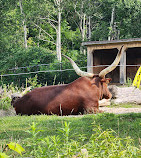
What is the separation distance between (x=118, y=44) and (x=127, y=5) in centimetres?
1622

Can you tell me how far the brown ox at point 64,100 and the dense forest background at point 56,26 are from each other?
11.2m

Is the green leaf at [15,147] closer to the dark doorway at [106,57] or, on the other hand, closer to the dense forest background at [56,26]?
the dense forest background at [56,26]

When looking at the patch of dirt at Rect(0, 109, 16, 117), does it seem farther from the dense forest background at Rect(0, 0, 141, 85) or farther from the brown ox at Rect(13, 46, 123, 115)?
the dense forest background at Rect(0, 0, 141, 85)

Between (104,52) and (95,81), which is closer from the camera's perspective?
(95,81)

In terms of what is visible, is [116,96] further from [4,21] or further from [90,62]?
[4,21]

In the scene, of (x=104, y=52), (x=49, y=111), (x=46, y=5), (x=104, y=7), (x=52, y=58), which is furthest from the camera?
(x=104, y=7)

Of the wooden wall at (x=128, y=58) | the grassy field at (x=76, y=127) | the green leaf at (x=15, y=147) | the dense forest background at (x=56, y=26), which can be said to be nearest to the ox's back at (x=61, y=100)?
the grassy field at (x=76, y=127)

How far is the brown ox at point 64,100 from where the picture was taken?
7.91 metres

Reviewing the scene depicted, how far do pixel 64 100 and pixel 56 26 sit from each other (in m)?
30.3

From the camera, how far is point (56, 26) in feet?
123

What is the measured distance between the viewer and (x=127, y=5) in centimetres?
3366

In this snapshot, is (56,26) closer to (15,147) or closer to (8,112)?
(8,112)

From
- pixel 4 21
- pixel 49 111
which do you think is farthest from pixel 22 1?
pixel 49 111

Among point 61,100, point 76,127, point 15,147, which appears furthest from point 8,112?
point 15,147
